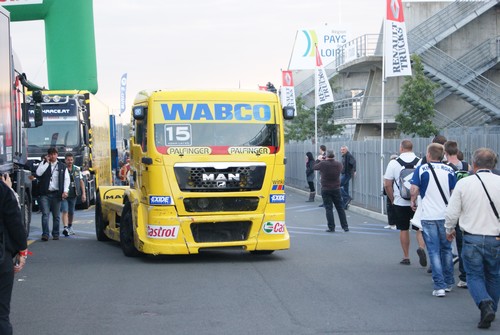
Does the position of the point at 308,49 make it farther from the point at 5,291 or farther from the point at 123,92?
the point at 5,291

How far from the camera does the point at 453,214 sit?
29.2 ft

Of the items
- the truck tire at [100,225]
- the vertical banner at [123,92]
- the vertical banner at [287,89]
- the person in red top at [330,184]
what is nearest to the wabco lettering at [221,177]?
the truck tire at [100,225]

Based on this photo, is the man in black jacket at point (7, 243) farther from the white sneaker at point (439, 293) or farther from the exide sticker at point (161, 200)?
the exide sticker at point (161, 200)

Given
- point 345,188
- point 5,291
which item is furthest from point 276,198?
point 345,188

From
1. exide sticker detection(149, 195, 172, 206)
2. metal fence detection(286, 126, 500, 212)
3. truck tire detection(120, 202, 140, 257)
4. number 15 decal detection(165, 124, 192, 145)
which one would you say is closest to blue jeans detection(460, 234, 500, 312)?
exide sticker detection(149, 195, 172, 206)

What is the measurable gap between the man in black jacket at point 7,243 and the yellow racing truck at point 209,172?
21.8 ft

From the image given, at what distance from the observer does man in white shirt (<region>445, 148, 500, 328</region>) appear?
28.2 ft

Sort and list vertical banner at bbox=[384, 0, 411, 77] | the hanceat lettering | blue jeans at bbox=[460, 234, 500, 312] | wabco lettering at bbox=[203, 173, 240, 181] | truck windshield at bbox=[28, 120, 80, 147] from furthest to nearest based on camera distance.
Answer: truck windshield at bbox=[28, 120, 80, 147], vertical banner at bbox=[384, 0, 411, 77], the hanceat lettering, wabco lettering at bbox=[203, 173, 240, 181], blue jeans at bbox=[460, 234, 500, 312]

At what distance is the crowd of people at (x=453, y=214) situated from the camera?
8648mm

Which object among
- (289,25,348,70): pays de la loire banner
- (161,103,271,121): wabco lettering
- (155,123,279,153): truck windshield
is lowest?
(155,123,279,153): truck windshield

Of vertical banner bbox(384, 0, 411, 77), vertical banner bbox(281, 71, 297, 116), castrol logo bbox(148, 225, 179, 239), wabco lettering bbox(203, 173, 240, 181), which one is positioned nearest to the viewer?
castrol logo bbox(148, 225, 179, 239)

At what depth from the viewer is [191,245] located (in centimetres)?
1366

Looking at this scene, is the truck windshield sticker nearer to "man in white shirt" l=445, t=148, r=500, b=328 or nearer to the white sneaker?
the white sneaker

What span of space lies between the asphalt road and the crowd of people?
0.34 metres
